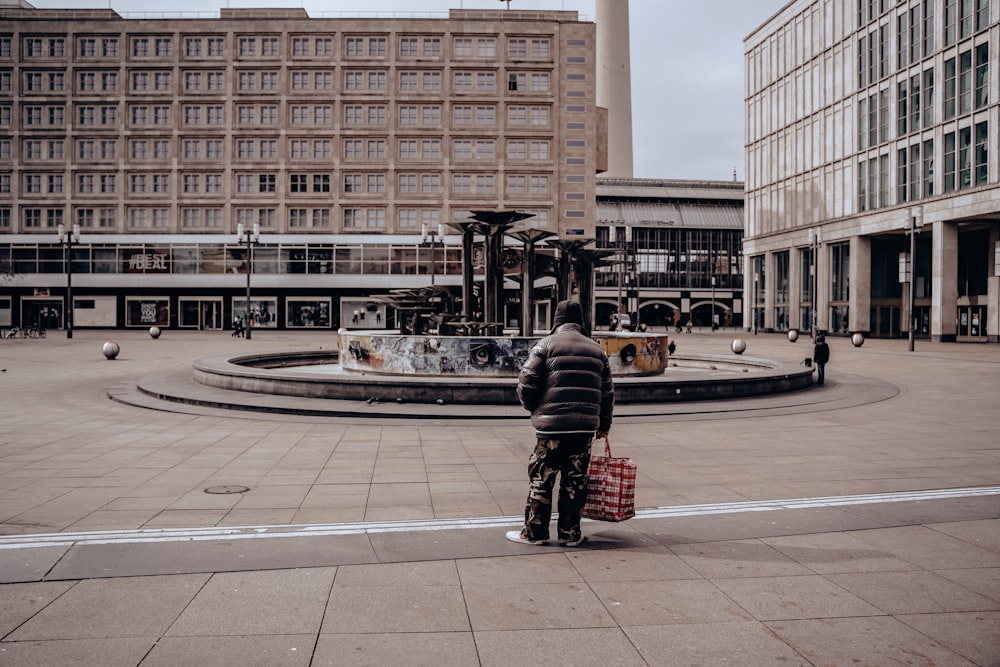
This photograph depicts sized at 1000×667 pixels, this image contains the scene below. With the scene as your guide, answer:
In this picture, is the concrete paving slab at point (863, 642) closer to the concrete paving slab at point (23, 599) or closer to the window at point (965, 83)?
the concrete paving slab at point (23, 599)

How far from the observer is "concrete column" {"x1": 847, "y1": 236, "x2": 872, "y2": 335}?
5688 centimetres

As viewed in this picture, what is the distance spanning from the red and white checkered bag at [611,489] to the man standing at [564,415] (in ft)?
0.25

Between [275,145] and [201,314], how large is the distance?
15.0m

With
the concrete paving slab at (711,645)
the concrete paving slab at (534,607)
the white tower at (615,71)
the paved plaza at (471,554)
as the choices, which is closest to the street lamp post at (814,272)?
the paved plaza at (471,554)

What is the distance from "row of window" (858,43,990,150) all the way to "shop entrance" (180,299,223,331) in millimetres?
50841

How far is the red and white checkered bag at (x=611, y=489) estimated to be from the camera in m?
5.86

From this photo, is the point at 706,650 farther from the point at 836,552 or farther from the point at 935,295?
the point at 935,295

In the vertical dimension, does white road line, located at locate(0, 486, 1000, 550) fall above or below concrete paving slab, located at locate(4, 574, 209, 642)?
below

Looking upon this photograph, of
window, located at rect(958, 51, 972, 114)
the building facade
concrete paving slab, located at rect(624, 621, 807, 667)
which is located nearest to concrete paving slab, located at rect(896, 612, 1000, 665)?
concrete paving slab, located at rect(624, 621, 807, 667)

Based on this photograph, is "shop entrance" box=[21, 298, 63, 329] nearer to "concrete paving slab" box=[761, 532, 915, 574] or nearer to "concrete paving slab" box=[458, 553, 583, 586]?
"concrete paving slab" box=[458, 553, 583, 586]

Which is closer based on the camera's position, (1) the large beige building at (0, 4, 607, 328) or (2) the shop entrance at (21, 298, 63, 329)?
(1) the large beige building at (0, 4, 607, 328)

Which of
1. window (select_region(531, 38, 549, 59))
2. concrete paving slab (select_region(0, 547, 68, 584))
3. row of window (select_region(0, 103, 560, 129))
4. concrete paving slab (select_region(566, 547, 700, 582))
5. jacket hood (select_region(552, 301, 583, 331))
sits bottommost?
concrete paving slab (select_region(566, 547, 700, 582))

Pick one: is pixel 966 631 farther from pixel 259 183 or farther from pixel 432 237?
pixel 259 183

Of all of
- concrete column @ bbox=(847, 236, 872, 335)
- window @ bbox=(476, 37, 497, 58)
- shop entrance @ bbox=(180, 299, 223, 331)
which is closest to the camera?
concrete column @ bbox=(847, 236, 872, 335)
